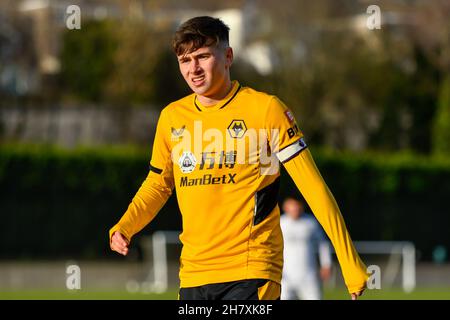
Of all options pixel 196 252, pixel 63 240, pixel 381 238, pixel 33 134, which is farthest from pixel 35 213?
pixel 196 252

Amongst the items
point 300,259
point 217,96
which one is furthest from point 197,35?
point 300,259

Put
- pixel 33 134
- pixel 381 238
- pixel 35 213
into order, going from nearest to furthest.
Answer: pixel 35 213 → pixel 381 238 → pixel 33 134

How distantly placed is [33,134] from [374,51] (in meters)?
14.0

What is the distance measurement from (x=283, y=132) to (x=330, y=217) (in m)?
0.53

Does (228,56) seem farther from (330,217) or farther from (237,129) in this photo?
(330,217)

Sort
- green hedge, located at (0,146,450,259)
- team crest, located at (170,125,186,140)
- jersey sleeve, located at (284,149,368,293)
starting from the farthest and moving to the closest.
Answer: green hedge, located at (0,146,450,259)
team crest, located at (170,125,186,140)
jersey sleeve, located at (284,149,368,293)

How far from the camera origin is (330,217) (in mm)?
5969

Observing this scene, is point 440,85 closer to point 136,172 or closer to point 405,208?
point 405,208

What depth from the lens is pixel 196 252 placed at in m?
6.15

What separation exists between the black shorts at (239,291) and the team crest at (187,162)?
66 centimetres

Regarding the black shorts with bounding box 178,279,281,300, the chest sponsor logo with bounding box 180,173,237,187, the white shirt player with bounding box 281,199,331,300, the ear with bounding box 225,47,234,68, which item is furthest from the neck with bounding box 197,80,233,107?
the white shirt player with bounding box 281,199,331,300

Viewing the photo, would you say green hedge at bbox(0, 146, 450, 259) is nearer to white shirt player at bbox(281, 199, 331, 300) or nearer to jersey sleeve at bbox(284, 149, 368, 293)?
white shirt player at bbox(281, 199, 331, 300)

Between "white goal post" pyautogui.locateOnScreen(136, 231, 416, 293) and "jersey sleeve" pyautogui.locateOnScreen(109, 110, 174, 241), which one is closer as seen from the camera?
"jersey sleeve" pyautogui.locateOnScreen(109, 110, 174, 241)

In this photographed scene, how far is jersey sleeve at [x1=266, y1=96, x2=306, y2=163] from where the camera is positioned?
6.09 m
